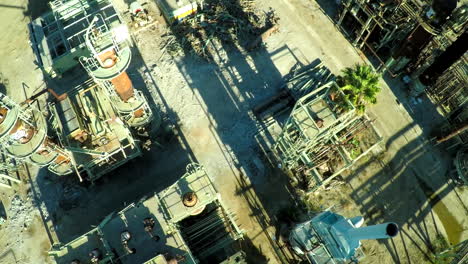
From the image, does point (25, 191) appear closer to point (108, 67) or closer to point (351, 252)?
point (108, 67)

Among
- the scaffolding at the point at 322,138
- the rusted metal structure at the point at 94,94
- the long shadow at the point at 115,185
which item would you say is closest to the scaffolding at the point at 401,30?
the scaffolding at the point at 322,138

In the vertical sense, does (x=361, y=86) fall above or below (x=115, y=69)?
below

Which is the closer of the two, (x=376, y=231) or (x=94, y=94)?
(x=376, y=231)

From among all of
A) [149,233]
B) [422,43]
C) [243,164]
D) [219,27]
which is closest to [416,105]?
[422,43]

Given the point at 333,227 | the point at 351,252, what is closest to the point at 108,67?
the point at 333,227

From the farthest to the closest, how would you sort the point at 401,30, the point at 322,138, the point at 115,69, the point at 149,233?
the point at 401,30
the point at 322,138
the point at 115,69
the point at 149,233

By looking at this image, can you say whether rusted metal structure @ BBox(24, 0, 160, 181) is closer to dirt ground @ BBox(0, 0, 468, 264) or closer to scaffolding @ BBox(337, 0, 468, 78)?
dirt ground @ BBox(0, 0, 468, 264)

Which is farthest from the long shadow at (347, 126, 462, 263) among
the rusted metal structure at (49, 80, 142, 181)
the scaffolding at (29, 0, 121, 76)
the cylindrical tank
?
the scaffolding at (29, 0, 121, 76)

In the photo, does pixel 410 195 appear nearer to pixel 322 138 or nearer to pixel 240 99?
pixel 322 138
